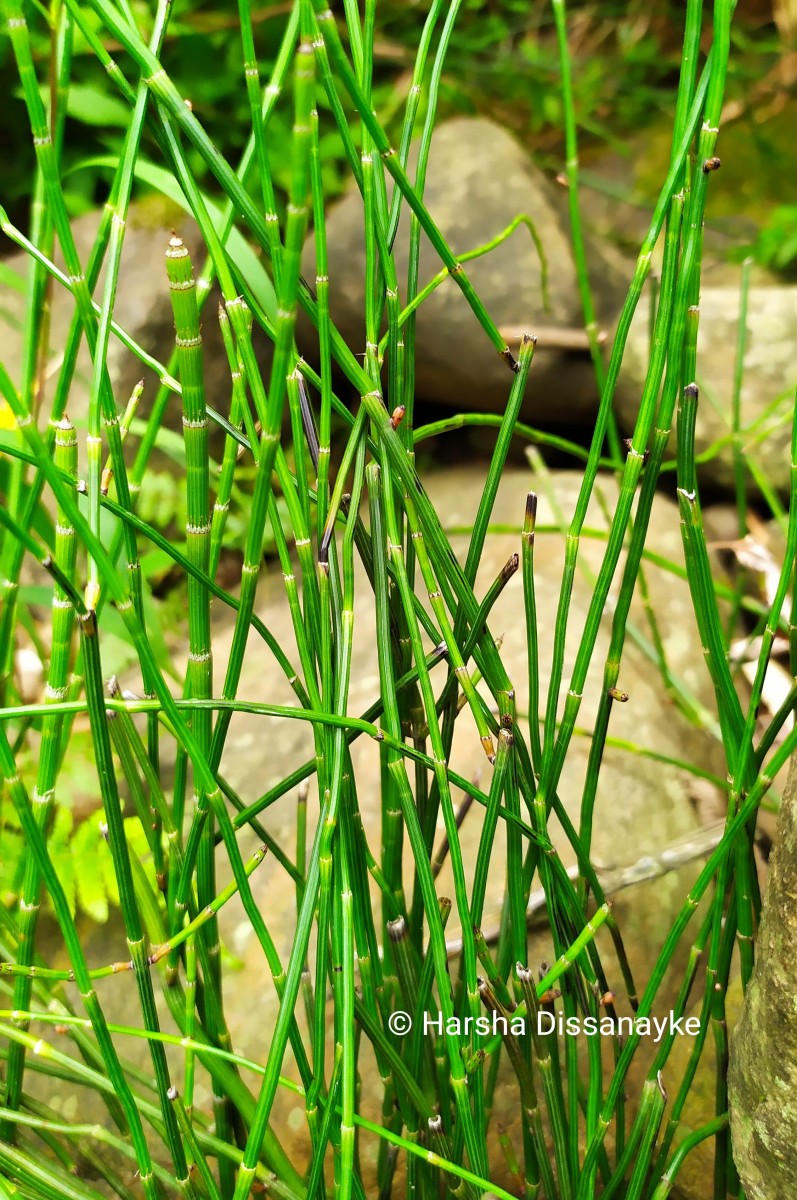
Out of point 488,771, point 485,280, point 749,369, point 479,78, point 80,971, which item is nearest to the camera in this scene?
point 80,971

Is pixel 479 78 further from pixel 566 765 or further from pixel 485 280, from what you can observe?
pixel 566 765

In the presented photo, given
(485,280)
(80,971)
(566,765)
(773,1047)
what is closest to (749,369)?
(485,280)

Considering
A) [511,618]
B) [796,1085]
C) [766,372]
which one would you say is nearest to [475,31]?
[766,372]

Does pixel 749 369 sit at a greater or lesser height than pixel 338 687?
greater

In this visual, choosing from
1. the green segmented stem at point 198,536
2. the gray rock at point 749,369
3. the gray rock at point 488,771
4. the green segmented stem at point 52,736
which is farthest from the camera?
the gray rock at point 749,369

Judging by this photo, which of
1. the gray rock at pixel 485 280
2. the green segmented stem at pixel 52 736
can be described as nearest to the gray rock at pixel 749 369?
the gray rock at pixel 485 280

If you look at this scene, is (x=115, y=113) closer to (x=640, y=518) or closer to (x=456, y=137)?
(x=456, y=137)

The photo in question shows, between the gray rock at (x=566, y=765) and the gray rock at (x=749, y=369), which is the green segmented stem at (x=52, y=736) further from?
the gray rock at (x=749, y=369)
